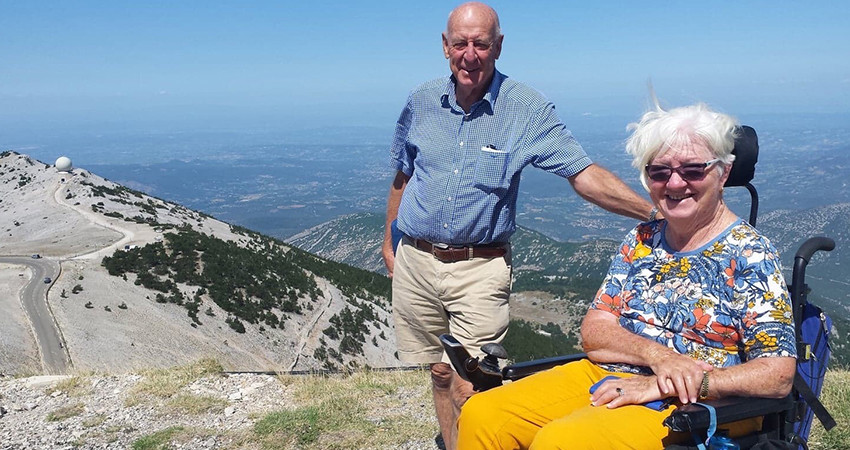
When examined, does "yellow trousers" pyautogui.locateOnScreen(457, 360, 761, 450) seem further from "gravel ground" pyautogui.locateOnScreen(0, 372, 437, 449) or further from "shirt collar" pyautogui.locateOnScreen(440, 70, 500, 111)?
"gravel ground" pyautogui.locateOnScreen(0, 372, 437, 449)

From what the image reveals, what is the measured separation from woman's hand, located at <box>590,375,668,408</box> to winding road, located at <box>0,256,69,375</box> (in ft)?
59.6

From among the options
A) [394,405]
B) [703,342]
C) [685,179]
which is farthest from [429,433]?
[685,179]

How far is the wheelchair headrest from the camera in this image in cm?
316

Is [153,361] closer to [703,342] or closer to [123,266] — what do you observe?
[123,266]

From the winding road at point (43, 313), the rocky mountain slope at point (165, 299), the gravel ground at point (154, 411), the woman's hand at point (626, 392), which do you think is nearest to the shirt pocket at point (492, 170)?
the woman's hand at point (626, 392)

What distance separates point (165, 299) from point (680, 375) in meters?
30.4

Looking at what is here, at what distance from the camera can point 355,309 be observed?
39.3 metres

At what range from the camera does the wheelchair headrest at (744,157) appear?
3162 mm

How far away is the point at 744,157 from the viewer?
318 centimetres

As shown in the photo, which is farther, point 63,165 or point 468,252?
point 63,165

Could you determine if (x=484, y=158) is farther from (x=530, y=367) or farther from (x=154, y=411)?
(x=154, y=411)

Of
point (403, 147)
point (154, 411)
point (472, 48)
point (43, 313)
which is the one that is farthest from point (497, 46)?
point (43, 313)

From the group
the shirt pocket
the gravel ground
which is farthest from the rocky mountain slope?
the shirt pocket

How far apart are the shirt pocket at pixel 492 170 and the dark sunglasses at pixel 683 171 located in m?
1.17
